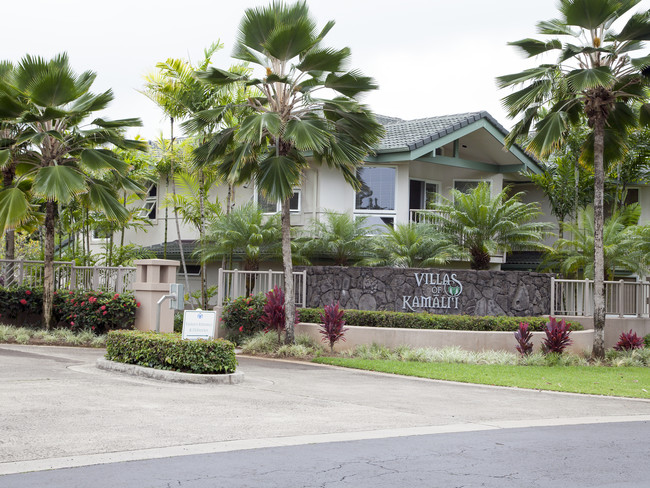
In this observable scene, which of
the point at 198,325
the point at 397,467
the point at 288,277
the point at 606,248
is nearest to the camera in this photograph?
the point at 397,467

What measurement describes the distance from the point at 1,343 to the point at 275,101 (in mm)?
8894

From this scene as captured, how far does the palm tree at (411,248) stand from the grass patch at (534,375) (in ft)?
16.4

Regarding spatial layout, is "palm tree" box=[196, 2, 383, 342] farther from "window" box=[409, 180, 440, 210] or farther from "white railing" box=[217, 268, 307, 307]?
"window" box=[409, 180, 440, 210]

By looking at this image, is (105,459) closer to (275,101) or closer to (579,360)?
(275,101)

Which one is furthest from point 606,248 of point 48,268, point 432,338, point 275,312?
point 48,268

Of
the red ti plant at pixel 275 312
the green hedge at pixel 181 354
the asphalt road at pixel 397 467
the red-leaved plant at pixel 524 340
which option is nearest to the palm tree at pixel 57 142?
the red ti plant at pixel 275 312

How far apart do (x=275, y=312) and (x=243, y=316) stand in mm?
1361

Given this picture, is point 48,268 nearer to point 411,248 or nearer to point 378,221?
point 411,248

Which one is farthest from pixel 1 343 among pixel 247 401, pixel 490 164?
pixel 490 164

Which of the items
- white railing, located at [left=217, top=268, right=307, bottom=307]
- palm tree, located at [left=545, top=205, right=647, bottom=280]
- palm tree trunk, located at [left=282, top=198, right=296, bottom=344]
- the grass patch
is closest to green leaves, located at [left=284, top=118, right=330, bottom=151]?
palm tree trunk, located at [left=282, top=198, right=296, bottom=344]

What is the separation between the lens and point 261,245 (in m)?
22.2

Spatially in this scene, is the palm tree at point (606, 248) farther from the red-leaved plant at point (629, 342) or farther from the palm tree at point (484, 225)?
the red-leaved plant at point (629, 342)

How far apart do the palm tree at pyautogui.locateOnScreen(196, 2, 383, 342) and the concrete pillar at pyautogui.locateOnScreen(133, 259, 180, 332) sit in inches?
116

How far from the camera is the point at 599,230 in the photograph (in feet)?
59.0
